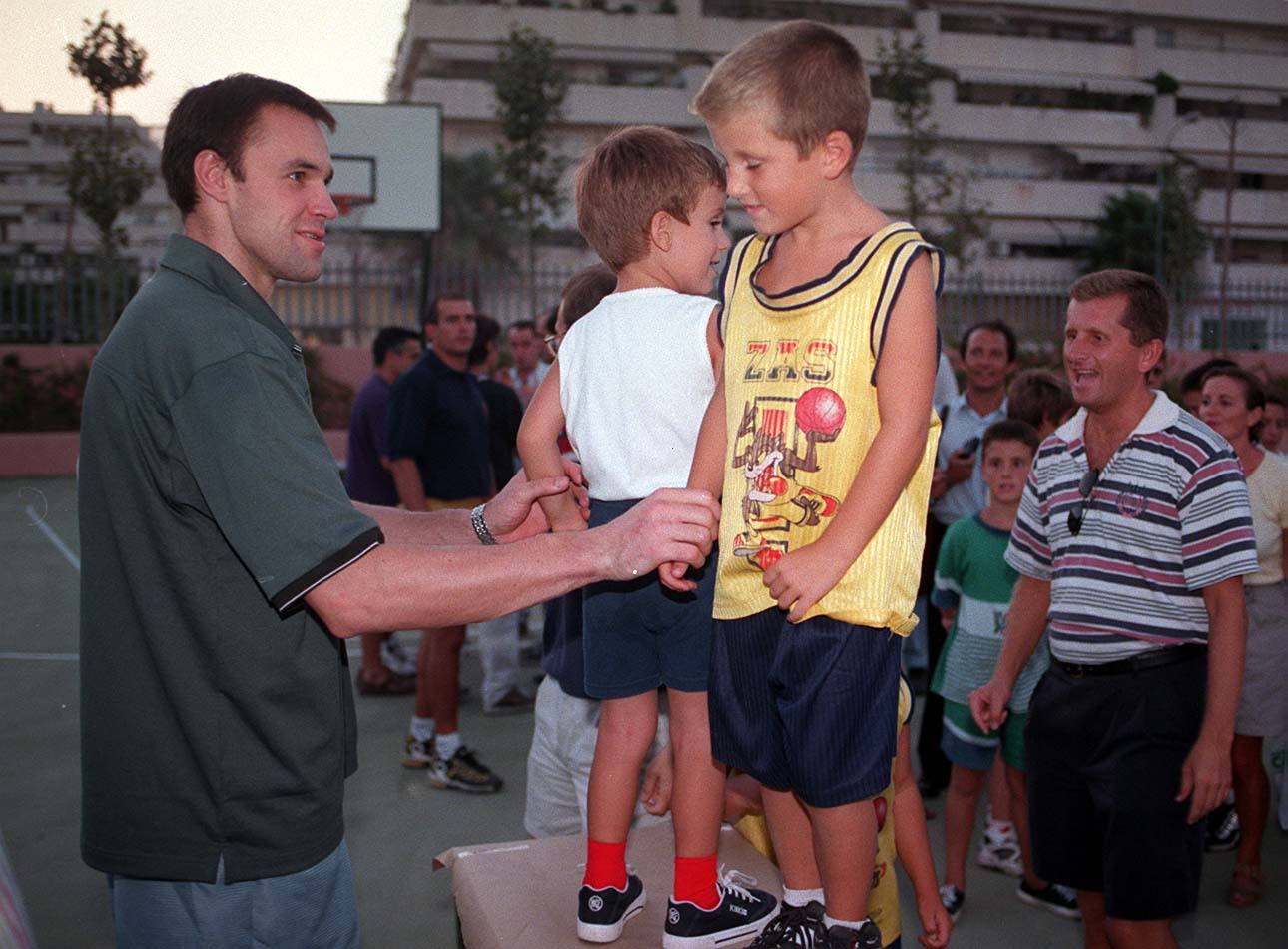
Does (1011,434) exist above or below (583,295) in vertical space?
below

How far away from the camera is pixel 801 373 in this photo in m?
1.94

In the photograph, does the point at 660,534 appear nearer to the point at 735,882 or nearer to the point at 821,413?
the point at 821,413

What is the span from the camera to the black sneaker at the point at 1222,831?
4.44 meters

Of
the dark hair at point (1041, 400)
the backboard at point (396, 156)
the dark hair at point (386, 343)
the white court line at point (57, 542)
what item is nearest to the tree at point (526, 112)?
the backboard at point (396, 156)

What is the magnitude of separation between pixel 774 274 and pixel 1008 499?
247 centimetres

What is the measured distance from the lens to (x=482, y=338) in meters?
7.51

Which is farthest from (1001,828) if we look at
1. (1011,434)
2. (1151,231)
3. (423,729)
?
(1151,231)

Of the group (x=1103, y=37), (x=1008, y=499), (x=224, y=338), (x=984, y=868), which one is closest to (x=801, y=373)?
(x=224, y=338)

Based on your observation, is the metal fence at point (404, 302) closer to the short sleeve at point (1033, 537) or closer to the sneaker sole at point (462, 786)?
the sneaker sole at point (462, 786)

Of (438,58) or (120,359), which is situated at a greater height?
(438,58)

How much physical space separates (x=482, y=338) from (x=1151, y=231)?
1468 inches

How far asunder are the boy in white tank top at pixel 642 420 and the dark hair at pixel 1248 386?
8.57 ft

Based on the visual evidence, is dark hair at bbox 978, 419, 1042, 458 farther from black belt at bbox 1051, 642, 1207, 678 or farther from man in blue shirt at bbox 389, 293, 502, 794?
man in blue shirt at bbox 389, 293, 502, 794

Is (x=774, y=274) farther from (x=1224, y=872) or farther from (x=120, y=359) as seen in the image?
(x=1224, y=872)
